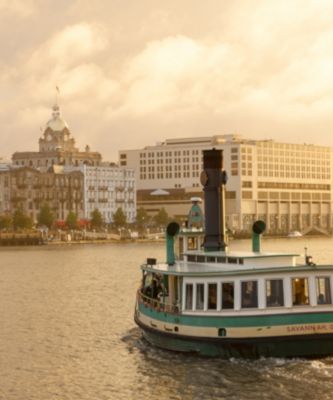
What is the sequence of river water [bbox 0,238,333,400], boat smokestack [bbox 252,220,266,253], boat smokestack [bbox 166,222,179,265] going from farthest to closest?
boat smokestack [bbox 252,220,266,253], boat smokestack [bbox 166,222,179,265], river water [bbox 0,238,333,400]

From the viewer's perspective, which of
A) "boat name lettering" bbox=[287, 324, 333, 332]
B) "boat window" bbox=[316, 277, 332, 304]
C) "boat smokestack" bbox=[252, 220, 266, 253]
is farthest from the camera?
"boat smokestack" bbox=[252, 220, 266, 253]

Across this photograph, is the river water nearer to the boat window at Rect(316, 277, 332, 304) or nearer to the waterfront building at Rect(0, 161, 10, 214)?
the boat window at Rect(316, 277, 332, 304)

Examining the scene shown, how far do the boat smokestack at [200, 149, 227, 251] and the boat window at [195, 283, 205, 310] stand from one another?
4781 mm

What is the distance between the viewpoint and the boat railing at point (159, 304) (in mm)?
34303

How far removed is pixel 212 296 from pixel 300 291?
9.57 feet

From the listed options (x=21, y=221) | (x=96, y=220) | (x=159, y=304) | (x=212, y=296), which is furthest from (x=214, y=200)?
(x=96, y=220)

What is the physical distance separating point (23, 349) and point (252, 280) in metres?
12.5

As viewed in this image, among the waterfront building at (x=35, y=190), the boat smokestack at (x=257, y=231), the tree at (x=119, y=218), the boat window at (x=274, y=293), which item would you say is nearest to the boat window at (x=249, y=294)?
the boat window at (x=274, y=293)

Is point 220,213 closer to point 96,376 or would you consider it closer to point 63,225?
point 96,376

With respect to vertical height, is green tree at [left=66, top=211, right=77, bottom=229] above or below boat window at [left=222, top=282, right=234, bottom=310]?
above

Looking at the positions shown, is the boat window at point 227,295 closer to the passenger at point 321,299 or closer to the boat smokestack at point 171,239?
the passenger at point 321,299

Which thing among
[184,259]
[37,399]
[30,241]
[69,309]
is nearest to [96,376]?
[37,399]

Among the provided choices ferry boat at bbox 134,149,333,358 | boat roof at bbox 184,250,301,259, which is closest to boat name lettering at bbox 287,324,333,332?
ferry boat at bbox 134,149,333,358

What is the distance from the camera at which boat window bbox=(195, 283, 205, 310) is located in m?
33.0
